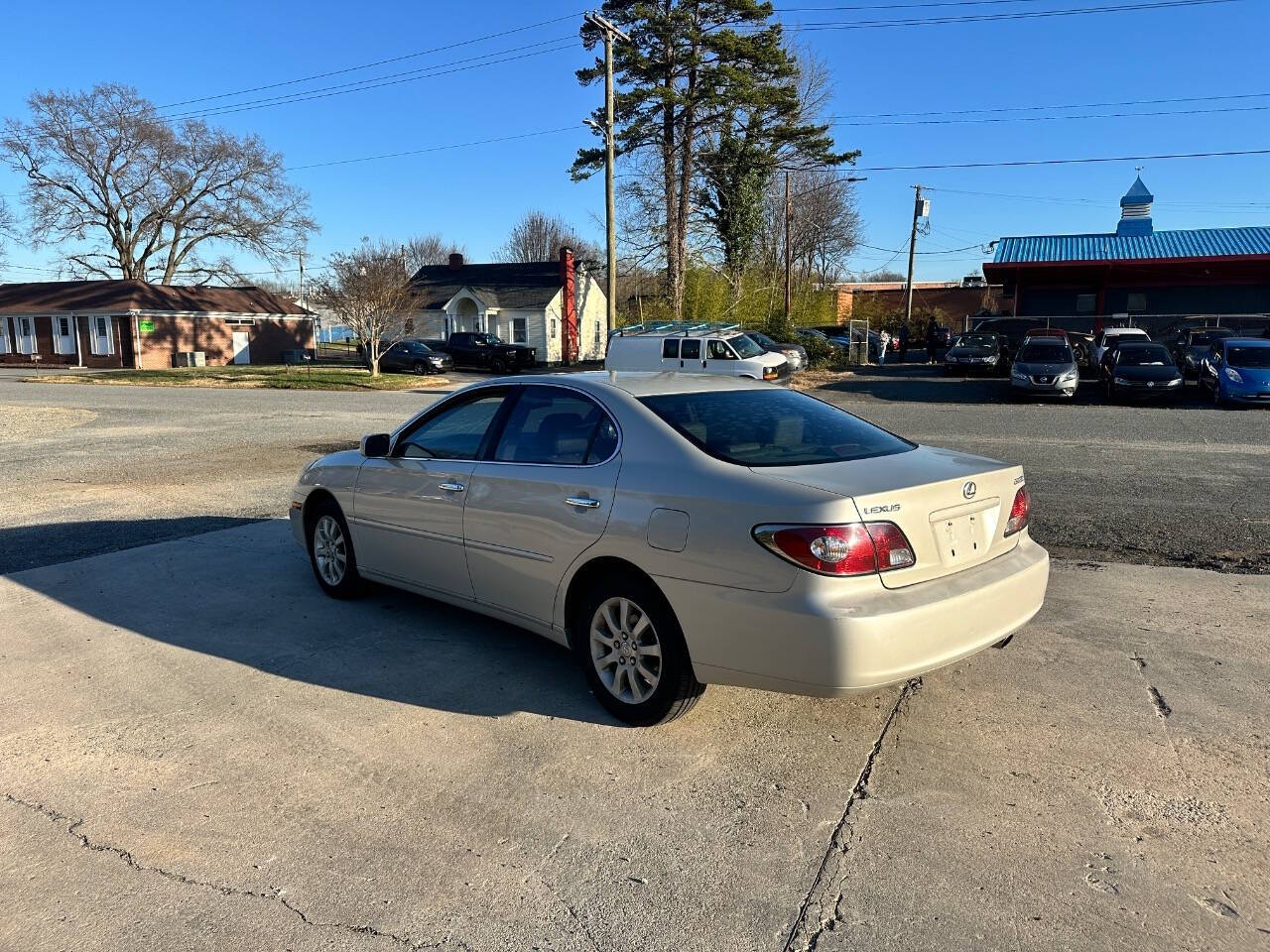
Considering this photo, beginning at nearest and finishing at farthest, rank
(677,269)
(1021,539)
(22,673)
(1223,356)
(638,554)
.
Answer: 1. (638,554)
2. (1021,539)
3. (22,673)
4. (1223,356)
5. (677,269)

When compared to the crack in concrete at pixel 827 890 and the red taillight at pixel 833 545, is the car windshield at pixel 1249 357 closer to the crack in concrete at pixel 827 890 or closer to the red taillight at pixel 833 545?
the red taillight at pixel 833 545

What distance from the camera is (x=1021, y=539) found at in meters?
4.23

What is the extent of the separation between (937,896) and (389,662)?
301cm

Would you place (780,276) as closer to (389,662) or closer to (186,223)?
(186,223)

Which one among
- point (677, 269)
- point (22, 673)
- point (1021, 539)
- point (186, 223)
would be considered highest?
point (186, 223)

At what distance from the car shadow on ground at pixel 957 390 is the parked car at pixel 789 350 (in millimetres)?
1889

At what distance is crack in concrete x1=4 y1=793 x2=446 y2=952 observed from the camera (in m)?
2.70

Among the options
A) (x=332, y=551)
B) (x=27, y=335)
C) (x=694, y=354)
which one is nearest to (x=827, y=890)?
(x=332, y=551)

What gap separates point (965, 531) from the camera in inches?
150

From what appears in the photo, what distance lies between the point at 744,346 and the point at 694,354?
1.72m

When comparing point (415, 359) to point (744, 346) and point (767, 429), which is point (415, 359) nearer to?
point (744, 346)

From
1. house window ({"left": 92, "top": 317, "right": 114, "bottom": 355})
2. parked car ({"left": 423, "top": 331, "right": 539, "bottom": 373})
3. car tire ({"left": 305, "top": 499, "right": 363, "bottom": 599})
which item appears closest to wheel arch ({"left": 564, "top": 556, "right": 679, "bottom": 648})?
car tire ({"left": 305, "top": 499, "right": 363, "bottom": 599})

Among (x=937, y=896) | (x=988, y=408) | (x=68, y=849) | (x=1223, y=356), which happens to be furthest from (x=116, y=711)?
(x=1223, y=356)

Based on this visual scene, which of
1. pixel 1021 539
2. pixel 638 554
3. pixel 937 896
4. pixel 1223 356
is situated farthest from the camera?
pixel 1223 356
